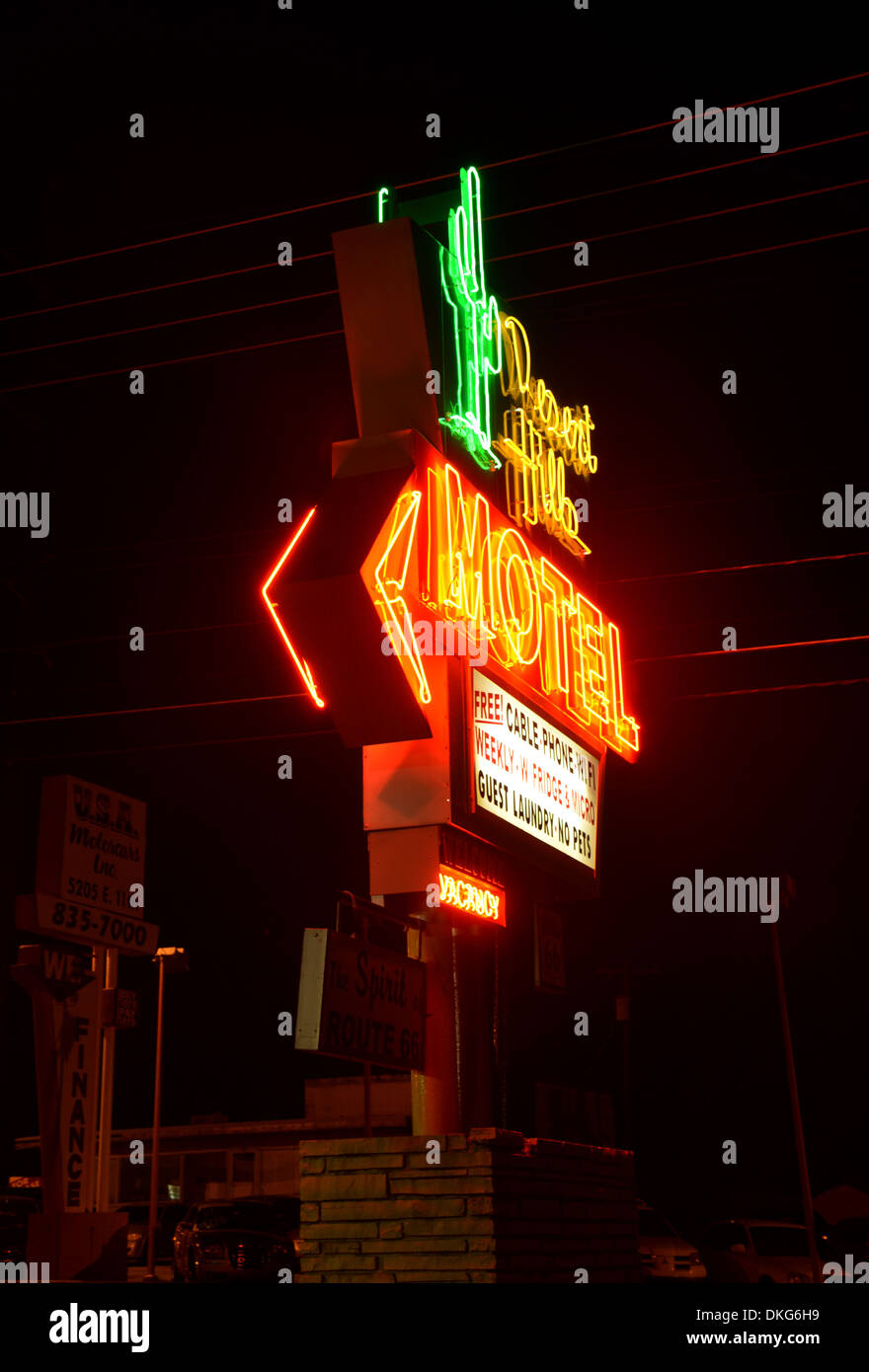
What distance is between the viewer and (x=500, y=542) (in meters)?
12.2

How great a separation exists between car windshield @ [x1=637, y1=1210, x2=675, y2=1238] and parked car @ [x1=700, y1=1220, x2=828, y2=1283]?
1.08 m

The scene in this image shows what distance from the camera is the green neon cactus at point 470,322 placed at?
12.1 m

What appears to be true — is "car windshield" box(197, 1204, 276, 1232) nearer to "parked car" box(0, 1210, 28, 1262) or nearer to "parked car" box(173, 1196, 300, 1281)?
"parked car" box(173, 1196, 300, 1281)

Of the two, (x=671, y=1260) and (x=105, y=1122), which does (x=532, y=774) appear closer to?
(x=105, y=1122)

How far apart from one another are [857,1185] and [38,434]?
36.2 m

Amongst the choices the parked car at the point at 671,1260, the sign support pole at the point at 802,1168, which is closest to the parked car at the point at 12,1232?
the parked car at the point at 671,1260

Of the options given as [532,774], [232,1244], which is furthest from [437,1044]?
[232,1244]

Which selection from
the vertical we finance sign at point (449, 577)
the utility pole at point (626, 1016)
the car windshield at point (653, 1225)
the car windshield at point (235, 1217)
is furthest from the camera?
the utility pole at point (626, 1016)

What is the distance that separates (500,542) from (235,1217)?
14841 mm

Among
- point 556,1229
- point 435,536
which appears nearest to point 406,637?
point 435,536

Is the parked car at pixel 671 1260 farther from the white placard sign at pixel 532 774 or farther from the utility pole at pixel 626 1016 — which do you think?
the white placard sign at pixel 532 774

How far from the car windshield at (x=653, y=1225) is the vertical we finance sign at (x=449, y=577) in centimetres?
1496
